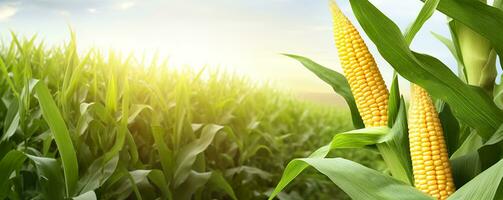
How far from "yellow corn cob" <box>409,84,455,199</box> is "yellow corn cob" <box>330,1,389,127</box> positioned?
4.0 inches

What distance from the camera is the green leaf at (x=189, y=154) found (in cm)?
200

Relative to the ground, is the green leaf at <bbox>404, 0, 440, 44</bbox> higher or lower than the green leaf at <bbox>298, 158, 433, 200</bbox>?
higher

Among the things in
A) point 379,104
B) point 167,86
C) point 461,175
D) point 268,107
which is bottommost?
point 268,107

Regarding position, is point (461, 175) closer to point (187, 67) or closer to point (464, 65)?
point (464, 65)

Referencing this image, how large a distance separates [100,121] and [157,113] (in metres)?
0.45

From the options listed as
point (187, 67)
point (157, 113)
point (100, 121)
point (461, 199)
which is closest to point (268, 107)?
point (187, 67)

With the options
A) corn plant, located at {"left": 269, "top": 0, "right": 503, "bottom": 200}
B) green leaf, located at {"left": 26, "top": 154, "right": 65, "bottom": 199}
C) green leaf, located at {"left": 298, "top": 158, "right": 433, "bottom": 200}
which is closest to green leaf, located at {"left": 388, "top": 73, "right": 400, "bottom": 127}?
corn plant, located at {"left": 269, "top": 0, "right": 503, "bottom": 200}

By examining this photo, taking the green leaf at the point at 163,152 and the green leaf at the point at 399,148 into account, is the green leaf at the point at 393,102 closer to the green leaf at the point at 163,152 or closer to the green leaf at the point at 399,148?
the green leaf at the point at 399,148

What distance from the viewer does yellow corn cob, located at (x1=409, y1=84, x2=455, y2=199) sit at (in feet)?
3.74

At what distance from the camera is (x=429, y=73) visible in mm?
1153

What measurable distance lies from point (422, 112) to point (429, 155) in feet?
0.25

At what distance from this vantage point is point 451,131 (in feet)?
4.40

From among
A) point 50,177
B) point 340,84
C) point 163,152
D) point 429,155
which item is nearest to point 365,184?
point 429,155

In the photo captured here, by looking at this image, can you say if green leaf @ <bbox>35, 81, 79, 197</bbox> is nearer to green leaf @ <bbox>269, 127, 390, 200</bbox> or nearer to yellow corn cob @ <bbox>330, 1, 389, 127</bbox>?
green leaf @ <bbox>269, 127, 390, 200</bbox>
